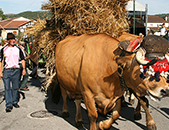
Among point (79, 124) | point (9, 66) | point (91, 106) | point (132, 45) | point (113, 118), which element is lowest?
point (79, 124)

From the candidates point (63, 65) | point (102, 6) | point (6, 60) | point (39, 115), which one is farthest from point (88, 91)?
point (6, 60)

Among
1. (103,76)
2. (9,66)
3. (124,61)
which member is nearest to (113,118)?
(103,76)

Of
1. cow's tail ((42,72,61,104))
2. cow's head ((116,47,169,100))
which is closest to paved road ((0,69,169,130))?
cow's tail ((42,72,61,104))

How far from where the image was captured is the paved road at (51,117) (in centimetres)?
487

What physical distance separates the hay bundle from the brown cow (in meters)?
1.05

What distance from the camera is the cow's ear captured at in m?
3.30

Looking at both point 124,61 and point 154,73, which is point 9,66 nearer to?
point 124,61

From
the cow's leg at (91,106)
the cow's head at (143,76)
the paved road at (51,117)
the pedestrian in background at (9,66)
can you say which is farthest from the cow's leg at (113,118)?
the pedestrian in background at (9,66)

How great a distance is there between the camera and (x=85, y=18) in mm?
5582

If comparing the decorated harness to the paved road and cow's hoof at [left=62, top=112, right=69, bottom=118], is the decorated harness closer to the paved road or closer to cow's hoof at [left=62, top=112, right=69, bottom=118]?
the paved road

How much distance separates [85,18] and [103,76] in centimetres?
227

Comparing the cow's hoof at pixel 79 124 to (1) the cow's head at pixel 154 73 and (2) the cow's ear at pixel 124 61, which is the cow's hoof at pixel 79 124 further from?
(1) the cow's head at pixel 154 73

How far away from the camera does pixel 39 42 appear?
666 centimetres

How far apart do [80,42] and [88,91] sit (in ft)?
3.87
